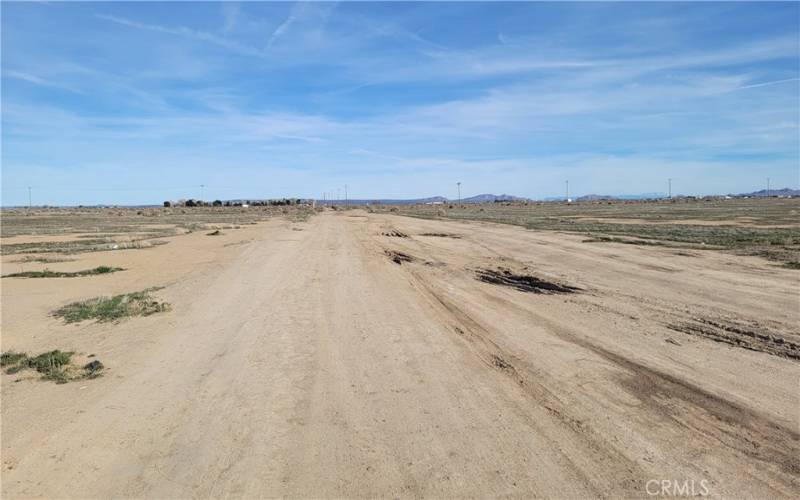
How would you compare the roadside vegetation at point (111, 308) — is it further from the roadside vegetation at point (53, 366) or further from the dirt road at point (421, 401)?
the roadside vegetation at point (53, 366)

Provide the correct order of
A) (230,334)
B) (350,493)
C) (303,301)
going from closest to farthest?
1. (350,493)
2. (230,334)
3. (303,301)

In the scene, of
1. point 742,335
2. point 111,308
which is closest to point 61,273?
point 111,308

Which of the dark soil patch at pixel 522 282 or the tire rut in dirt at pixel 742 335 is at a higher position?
the dark soil patch at pixel 522 282

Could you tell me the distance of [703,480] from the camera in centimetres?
429

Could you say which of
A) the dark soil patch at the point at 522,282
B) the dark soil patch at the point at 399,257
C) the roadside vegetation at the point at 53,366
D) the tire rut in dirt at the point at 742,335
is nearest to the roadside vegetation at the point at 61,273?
the dark soil patch at the point at 399,257

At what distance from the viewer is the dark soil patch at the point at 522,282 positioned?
43.4 ft

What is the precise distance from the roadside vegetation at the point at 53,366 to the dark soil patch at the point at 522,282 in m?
9.78

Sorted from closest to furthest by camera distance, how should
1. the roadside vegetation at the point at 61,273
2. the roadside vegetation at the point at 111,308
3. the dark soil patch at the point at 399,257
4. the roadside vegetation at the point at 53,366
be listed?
the roadside vegetation at the point at 53,366, the roadside vegetation at the point at 111,308, the roadside vegetation at the point at 61,273, the dark soil patch at the point at 399,257

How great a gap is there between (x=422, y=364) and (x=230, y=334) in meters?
3.75

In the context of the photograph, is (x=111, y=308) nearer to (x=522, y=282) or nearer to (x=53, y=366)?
(x=53, y=366)

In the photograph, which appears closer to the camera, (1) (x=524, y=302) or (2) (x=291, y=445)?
(2) (x=291, y=445)

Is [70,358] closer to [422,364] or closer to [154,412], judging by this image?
[154,412]

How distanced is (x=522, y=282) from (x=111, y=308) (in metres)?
10.5

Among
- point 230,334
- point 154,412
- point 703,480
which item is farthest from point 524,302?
point 154,412
